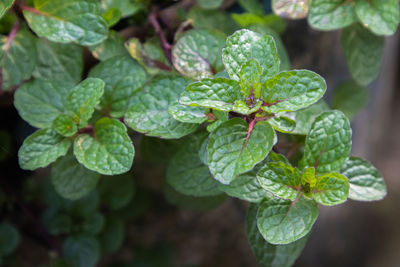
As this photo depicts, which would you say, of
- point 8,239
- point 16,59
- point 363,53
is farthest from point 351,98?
point 8,239

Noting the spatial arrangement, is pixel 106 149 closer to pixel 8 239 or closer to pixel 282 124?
pixel 282 124

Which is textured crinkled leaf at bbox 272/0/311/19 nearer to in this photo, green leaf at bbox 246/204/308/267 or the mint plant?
the mint plant

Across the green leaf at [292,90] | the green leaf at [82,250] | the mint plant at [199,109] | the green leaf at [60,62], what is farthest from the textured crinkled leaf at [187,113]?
the green leaf at [82,250]

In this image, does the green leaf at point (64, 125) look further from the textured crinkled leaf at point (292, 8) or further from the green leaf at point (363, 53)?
the green leaf at point (363, 53)

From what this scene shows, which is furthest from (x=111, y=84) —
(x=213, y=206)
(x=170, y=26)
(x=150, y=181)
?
(x=150, y=181)

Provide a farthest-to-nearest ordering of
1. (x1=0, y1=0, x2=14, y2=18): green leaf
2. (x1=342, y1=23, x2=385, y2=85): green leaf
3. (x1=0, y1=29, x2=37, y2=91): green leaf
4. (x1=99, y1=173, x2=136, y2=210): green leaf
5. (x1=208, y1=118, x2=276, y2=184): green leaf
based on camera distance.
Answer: (x1=99, y1=173, x2=136, y2=210): green leaf, (x1=342, y1=23, x2=385, y2=85): green leaf, (x1=0, y1=29, x2=37, y2=91): green leaf, (x1=0, y1=0, x2=14, y2=18): green leaf, (x1=208, y1=118, x2=276, y2=184): green leaf

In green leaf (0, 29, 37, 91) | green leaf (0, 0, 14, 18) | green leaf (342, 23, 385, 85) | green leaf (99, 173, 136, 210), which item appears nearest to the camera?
green leaf (0, 0, 14, 18)

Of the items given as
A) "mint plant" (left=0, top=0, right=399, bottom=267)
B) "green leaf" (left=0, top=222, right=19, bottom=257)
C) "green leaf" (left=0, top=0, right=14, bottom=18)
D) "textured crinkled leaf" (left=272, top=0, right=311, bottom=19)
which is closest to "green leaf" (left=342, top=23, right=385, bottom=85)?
"mint plant" (left=0, top=0, right=399, bottom=267)
